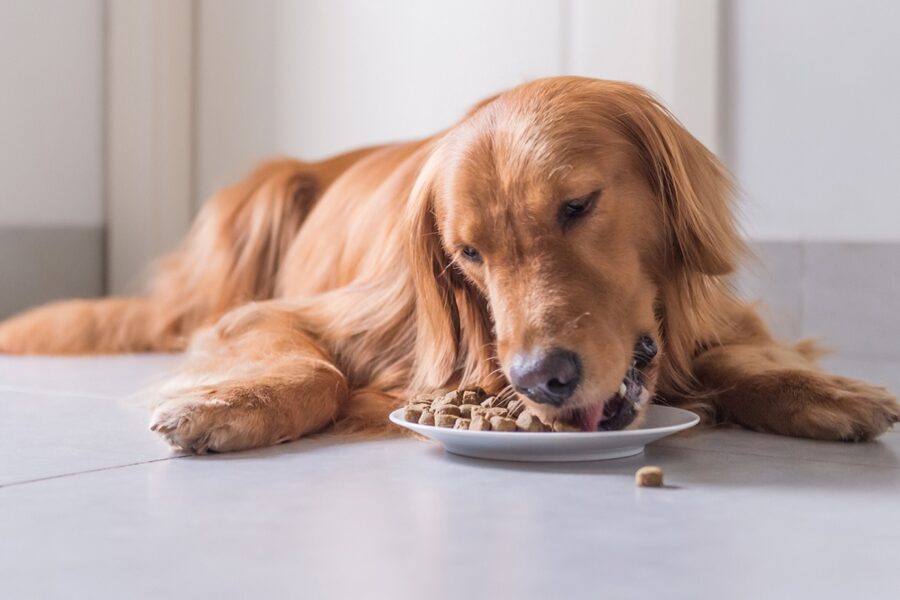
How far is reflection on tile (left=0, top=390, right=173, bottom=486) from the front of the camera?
5.16ft

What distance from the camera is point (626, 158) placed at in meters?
1.74

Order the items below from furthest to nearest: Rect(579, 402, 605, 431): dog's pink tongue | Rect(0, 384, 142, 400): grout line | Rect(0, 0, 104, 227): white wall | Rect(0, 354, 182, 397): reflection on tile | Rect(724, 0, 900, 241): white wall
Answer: Rect(0, 0, 104, 227): white wall
Rect(724, 0, 900, 241): white wall
Rect(0, 354, 182, 397): reflection on tile
Rect(0, 384, 142, 400): grout line
Rect(579, 402, 605, 431): dog's pink tongue

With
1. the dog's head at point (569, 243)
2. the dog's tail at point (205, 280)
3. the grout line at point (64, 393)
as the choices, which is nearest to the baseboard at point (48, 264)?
the dog's tail at point (205, 280)

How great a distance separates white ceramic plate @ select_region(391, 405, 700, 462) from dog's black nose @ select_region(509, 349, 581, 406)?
58 millimetres

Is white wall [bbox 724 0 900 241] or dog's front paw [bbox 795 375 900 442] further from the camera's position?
white wall [bbox 724 0 900 241]

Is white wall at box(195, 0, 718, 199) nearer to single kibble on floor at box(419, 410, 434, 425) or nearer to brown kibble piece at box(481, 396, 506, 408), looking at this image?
brown kibble piece at box(481, 396, 506, 408)

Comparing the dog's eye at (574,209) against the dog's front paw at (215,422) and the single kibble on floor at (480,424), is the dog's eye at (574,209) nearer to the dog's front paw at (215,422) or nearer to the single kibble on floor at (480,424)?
the single kibble on floor at (480,424)

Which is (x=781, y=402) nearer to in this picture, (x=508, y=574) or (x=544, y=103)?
(x=544, y=103)

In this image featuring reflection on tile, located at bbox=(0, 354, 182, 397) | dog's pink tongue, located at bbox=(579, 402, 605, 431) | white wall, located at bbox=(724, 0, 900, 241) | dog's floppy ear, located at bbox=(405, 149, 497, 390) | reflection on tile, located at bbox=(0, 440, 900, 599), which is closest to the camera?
reflection on tile, located at bbox=(0, 440, 900, 599)

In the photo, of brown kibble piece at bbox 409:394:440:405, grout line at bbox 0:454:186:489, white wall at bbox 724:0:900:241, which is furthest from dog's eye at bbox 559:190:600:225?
white wall at bbox 724:0:900:241

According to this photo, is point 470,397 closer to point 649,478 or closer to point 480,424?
point 480,424

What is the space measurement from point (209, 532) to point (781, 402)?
3.14 feet

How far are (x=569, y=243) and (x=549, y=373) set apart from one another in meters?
0.22

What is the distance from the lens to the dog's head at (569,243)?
5.03 feet
